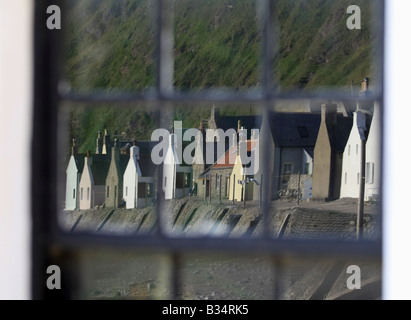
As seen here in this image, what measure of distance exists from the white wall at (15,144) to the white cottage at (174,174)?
0.36 m

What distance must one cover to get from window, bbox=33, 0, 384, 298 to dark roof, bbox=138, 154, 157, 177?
0.06ft

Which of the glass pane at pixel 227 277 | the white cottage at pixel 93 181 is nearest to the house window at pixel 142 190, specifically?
the white cottage at pixel 93 181

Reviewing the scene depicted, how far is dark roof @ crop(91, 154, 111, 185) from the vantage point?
176cm

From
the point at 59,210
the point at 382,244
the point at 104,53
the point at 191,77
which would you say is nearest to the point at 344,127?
the point at 382,244

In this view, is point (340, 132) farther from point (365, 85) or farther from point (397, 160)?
point (397, 160)

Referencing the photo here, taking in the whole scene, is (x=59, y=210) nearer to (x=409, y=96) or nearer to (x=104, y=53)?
(x=104, y=53)

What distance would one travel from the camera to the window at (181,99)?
1655 mm

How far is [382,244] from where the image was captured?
4.95 feet

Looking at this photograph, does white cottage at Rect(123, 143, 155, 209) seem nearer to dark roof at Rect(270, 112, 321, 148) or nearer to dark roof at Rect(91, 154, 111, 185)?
dark roof at Rect(91, 154, 111, 185)

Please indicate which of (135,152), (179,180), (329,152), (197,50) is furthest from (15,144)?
(329,152)

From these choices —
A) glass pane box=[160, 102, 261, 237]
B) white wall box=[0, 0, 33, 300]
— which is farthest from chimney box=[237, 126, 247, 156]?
white wall box=[0, 0, 33, 300]

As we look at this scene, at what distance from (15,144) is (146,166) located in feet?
1.13

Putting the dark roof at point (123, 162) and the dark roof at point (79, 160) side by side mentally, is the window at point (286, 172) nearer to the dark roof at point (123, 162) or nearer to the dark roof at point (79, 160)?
the dark roof at point (123, 162)

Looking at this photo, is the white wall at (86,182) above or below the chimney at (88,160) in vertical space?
below
